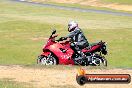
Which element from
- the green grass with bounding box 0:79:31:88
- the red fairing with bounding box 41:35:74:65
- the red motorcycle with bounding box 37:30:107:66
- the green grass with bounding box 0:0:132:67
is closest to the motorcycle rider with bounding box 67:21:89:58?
the red motorcycle with bounding box 37:30:107:66

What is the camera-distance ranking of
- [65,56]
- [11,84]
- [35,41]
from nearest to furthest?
1. [11,84]
2. [65,56]
3. [35,41]

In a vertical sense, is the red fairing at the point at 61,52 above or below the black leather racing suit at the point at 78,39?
below

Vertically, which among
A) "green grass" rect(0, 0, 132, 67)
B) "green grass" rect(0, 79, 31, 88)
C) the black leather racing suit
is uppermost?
the black leather racing suit

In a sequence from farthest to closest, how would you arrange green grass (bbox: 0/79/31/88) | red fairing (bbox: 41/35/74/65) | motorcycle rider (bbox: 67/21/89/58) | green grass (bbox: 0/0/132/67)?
green grass (bbox: 0/0/132/67), red fairing (bbox: 41/35/74/65), motorcycle rider (bbox: 67/21/89/58), green grass (bbox: 0/79/31/88)

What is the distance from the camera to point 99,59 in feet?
59.7

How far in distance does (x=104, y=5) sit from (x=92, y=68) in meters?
65.5

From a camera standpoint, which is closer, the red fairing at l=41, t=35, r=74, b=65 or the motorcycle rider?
the motorcycle rider

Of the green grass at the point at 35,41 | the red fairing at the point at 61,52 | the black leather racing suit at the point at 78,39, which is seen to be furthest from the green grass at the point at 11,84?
the green grass at the point at 35,41

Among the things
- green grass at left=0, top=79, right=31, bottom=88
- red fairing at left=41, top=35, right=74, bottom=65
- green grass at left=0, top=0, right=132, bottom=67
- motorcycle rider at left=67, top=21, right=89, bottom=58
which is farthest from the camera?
green grass at left=0, top=0, right=132, bottom=67

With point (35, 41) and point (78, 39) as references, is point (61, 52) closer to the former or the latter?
point (78, 39)

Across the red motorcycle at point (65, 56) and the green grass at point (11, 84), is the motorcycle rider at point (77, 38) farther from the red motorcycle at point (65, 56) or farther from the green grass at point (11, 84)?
the green grass at point (11, 84)

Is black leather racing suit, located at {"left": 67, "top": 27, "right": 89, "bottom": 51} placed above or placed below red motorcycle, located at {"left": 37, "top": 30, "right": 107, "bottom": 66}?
above

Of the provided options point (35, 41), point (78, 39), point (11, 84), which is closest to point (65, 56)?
point (78, 39)

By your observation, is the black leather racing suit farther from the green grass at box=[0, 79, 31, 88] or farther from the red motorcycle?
the green grass at box=[0, 79, 31, 88]
